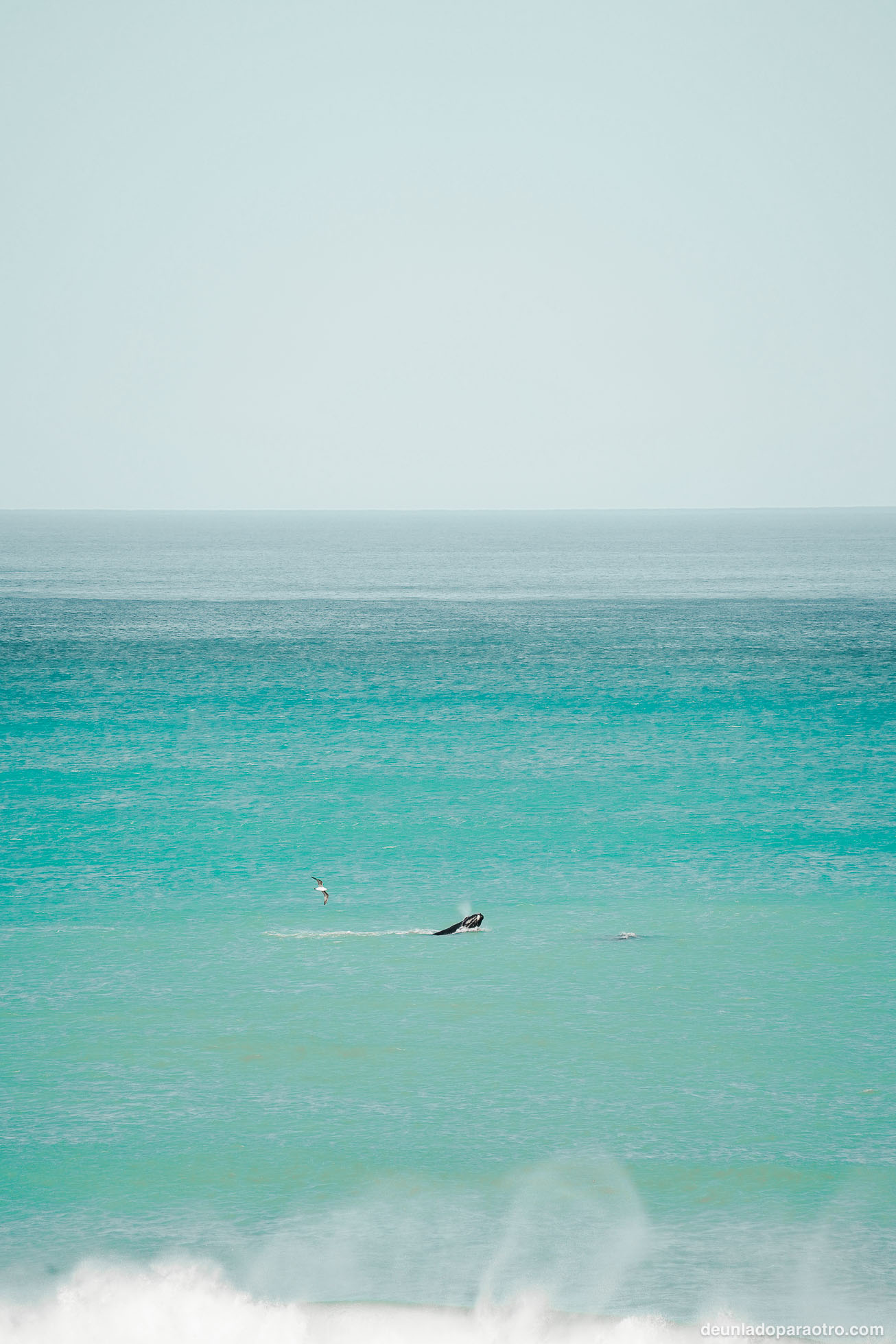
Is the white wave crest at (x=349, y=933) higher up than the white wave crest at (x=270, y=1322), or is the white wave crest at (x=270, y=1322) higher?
the white wave crest at (x=349, y=933)

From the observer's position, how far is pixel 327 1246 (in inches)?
659

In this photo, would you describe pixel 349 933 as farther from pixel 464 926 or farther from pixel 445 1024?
pixel 445 1024

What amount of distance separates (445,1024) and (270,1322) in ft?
30.1

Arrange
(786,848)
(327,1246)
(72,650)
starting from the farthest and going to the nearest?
(72,650) → (786,848) → (327,1246)

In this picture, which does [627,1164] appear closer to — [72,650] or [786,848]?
[786,848]

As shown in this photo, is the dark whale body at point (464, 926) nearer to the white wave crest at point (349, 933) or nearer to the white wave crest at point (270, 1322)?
the white wave crest at point (349, 933)

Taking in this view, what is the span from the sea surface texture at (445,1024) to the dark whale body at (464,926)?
0.94 ft

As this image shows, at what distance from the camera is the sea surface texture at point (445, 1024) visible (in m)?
16.1

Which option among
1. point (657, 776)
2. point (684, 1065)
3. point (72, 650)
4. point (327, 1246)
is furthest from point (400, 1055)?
point (72, 650)

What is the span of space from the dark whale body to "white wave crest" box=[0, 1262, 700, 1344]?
14022mm

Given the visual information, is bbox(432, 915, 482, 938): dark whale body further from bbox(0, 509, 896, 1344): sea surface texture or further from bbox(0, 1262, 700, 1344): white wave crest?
bbox(0, 1262, 700, 1344): white wave crest

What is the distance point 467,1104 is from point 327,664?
56985mm

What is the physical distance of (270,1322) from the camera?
15.1 metres

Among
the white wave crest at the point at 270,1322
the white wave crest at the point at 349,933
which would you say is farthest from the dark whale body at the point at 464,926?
the white wave crest at the point at 270,1322
